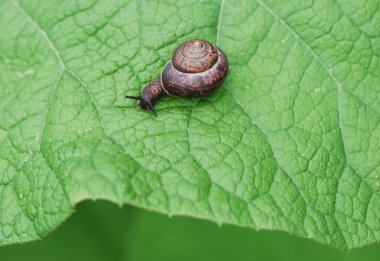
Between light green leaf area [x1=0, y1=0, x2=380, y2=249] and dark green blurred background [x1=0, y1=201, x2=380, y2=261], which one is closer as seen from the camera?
light green leaf area [x1=0, y1=0, x2=380, y2=249]

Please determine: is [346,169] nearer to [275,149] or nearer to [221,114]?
[275,149]

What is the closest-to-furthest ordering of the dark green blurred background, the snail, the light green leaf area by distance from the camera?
1. the light green leaf area
2. the snail
3. the dark green blurred background

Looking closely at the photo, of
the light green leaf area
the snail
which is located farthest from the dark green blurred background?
the snail

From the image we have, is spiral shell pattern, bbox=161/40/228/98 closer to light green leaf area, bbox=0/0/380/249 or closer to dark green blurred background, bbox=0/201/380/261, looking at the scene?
light green leaf area, bbox=0/0/380/249

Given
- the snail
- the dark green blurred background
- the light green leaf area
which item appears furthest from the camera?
the dark green blurred background

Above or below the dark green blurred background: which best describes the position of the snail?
above

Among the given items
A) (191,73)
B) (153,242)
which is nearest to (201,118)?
(191,73)

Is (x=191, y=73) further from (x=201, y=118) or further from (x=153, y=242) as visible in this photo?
(x=153, y=242)
